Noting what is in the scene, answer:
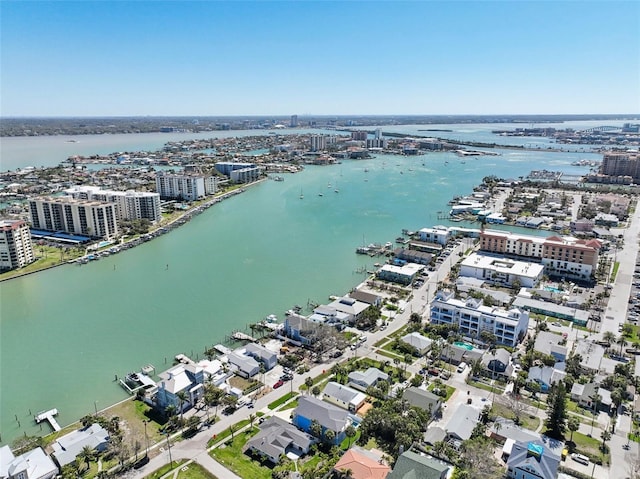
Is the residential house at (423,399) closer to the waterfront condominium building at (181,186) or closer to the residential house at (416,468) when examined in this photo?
the residential house at (416,468)

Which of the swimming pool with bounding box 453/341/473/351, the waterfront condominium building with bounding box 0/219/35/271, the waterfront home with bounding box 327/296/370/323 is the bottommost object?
the swimming pool with bounding box 453/341/473/351

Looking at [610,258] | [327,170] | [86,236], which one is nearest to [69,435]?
[86,236]

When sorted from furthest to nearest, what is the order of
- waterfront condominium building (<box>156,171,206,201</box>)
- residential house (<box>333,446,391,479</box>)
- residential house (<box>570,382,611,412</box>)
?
waterfront condominium building (<box>156,171,206,201</box>) < residential house (<box>570,382,611,412</box>) < residential house (<box>333,446,391,479</box>)

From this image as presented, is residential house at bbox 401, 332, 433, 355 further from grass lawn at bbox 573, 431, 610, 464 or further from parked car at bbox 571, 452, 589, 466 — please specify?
parked car at bbox 571, 452, 589, 466

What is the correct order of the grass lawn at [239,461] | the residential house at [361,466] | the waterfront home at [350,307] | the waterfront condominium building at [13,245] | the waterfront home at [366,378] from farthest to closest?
the waterfront condominium building at [13,245]
the waterfront home at [350,307]
the waterfront home at [366,378]
the grass lawn at [239,461]
the residential house at [361,466]

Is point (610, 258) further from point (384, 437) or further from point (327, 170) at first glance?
point (327, 170)

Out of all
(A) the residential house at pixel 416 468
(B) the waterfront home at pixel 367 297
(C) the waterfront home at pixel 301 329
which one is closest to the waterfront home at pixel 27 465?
(A) the residential house at pixel 416 468

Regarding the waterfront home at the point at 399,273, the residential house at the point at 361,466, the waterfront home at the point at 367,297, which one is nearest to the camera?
the residential house at the point at 361,466

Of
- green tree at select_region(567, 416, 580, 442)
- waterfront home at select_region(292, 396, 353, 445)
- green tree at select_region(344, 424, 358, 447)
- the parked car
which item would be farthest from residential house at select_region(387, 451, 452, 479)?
green tree at select_region(567, 416, 580, 442)
